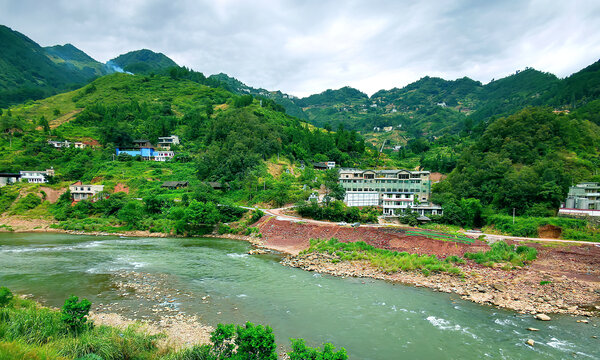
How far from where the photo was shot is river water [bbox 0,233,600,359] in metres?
14.3

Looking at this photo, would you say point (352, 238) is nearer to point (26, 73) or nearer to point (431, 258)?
point (431, 258)

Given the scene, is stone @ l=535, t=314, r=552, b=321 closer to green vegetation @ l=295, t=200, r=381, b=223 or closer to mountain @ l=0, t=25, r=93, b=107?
green vegetation @ l=295, t=200, r=381, b=223

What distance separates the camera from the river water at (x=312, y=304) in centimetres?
1426

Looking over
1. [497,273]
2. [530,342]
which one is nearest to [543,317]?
[530,342]

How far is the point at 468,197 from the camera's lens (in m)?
40.4

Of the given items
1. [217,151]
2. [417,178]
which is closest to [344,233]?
[417,178]

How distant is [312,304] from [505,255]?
18218mm

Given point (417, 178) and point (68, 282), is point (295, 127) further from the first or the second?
point (68, 282)

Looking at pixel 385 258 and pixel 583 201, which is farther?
pixel 583 201

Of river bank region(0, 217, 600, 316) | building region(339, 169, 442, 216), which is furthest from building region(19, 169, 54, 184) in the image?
building region(339, 169, 442, 216)

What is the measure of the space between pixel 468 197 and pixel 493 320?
2746 centimetres

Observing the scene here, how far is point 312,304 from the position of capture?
730 inches

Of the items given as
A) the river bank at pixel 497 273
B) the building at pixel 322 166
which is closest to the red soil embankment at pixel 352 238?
the river bank at pixel 497 273

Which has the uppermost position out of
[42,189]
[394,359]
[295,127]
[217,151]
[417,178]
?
[295,127]
